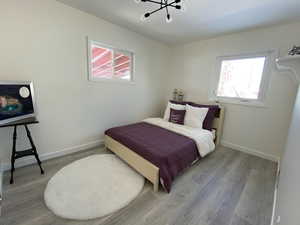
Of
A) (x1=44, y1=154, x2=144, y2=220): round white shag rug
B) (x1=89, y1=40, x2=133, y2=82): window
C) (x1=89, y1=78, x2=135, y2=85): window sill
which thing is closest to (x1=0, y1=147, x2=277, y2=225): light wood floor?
(x1=44, y1=154, x2=144, y2=220): round white shag rug

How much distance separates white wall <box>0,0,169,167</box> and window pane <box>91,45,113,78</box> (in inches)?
7.8

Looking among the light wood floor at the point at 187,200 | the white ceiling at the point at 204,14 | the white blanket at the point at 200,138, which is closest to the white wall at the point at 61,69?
the white ceiling at the point at 204,14

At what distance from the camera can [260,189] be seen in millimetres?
1863

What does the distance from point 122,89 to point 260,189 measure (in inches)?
117

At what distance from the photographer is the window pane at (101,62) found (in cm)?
275

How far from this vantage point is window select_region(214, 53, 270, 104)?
2688mm

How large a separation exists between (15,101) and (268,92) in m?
4.04

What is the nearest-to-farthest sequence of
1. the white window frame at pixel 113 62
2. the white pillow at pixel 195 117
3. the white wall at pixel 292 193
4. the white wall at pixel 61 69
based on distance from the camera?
the white wall at pixel 292 193
the white wall at pixel 61 69
the white window frame at pixel 113 62
the white pillow at pixel 195 117

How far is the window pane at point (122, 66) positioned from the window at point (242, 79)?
83.7 inches

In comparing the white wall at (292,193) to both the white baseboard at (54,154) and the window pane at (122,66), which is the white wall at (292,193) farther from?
the window pane at (122,66)

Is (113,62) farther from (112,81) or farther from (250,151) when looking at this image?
(250,151)

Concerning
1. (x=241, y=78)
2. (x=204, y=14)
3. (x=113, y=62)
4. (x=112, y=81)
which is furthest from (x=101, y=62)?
(x=241, y=78)

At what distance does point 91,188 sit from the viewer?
174 centimetres

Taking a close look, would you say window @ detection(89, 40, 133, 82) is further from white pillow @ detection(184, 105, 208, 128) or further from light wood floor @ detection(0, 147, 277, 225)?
light wood floor @ detection(0, 147, 277, 225)
